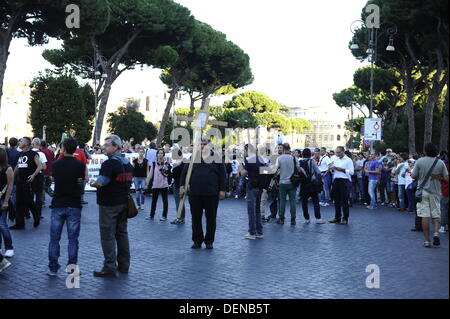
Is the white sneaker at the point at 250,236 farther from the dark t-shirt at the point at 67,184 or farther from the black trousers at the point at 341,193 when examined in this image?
the dark t-shirt at the point at 67,184

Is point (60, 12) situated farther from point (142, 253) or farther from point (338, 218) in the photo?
point (142, 253)

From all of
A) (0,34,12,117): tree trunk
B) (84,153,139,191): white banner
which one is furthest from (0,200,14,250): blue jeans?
(0,34,12,117): tree trunk

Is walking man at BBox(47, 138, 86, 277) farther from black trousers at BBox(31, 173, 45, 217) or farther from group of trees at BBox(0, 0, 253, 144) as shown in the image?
group of trees at BBox(0, 0, 253, 144)

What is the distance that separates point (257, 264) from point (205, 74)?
136 ft

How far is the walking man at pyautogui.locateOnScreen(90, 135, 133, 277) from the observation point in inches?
300

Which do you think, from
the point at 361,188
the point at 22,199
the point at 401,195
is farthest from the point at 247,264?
the point at 361,188

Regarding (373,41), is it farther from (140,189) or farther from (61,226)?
(61,226)

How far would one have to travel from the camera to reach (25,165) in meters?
11.9

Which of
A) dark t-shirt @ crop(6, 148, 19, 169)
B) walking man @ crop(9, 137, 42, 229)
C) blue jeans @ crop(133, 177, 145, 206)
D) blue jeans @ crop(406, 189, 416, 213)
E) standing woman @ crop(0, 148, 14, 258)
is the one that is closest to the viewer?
standing woman @ crop(0, 148, 14, 258)

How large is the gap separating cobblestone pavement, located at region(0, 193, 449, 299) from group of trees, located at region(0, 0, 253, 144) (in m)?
15.4

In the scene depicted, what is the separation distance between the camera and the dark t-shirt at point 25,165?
11.8 metres

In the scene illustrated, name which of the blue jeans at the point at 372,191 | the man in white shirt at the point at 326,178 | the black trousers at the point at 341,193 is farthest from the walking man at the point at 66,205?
the man in white shirt at the point at 326,178

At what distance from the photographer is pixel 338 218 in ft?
46.2
